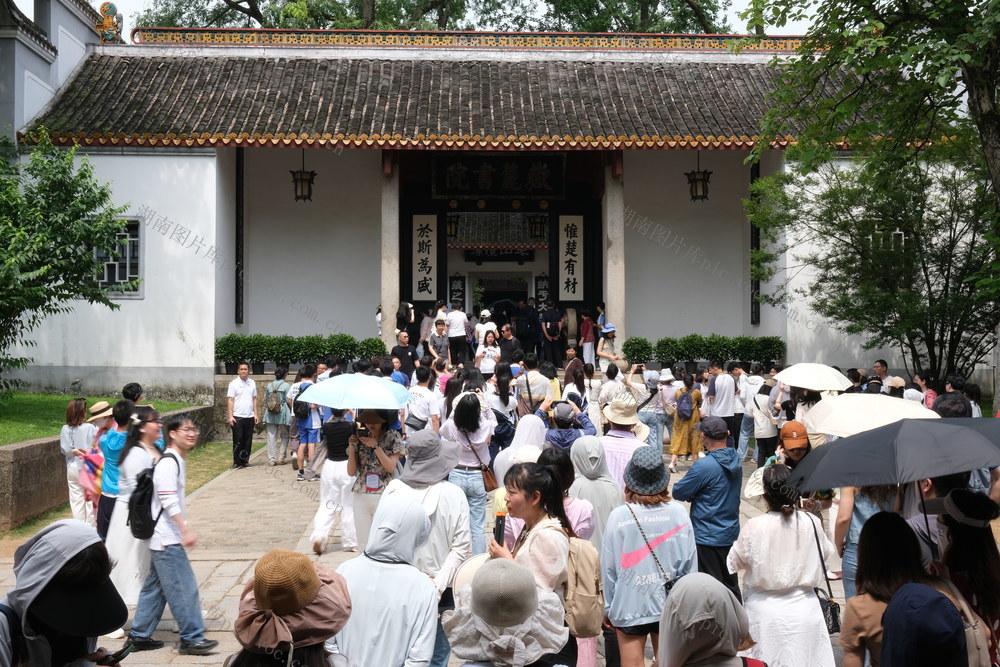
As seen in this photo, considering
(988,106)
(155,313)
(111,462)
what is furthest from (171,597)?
(155,313)

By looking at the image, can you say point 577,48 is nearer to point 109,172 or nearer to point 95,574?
point 109,172

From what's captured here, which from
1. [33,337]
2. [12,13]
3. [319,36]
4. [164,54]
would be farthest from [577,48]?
[33,337]

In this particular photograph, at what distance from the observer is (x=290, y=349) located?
1689 cm

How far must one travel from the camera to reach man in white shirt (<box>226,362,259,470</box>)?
41.8ft

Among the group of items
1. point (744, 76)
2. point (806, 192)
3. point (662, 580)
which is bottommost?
point (662, 580)

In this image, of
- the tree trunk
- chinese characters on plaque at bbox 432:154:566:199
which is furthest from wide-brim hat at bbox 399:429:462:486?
chinese characters on plaque at bbox 432:154:566:199

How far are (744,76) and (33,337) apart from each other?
47.4ft

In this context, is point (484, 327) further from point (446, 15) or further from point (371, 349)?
point (446, 15)

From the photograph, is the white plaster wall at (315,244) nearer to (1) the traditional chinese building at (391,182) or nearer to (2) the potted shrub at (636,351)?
(1) the traditional chinese building at (391,182)

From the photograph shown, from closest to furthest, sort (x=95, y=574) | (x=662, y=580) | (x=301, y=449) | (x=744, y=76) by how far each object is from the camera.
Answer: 1. (x=95, y=574)
2. (x=662, y=580)
3. (x=301, y=449)
4. (x=744, y=76)

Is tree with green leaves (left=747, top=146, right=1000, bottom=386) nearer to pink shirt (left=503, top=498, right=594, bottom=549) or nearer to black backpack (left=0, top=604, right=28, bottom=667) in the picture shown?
Answer: pink shirt (left=503, top=498, right=594, bottom=549)

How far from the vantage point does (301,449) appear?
1243 centimetres

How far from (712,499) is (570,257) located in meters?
A: 14.9

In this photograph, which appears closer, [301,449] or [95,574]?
[95,574]
